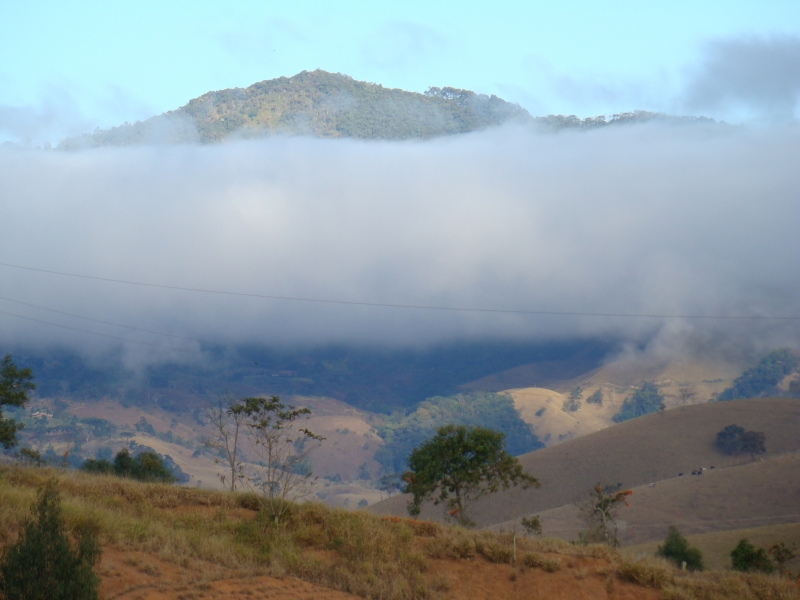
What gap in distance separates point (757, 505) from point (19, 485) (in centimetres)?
10618

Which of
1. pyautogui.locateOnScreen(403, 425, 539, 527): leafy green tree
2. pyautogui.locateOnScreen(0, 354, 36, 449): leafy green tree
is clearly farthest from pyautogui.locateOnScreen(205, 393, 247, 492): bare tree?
pyautogui.locateOnScreen(403, 425, 539, 527): leafy green tree

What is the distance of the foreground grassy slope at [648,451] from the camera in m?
137

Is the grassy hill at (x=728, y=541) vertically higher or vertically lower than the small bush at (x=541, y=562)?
lower

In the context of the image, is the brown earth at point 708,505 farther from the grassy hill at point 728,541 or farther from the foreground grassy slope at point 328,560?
the foreground grassy slope at point 328,560

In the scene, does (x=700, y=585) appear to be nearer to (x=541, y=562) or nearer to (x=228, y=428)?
(x=541, y=562)

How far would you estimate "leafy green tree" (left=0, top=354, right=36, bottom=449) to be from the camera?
4556 cm

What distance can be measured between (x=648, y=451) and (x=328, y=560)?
149766mm

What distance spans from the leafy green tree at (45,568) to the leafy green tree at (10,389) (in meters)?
35.2

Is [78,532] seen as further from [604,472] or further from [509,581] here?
[604,472]

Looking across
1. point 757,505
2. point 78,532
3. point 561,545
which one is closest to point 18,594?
point 78,532

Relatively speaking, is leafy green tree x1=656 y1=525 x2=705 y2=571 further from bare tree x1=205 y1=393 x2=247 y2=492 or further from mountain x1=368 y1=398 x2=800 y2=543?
bare tree x1=205 y1=393 x2=247 y2=492

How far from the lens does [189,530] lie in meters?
21.5

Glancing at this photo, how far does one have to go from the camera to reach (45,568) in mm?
14062

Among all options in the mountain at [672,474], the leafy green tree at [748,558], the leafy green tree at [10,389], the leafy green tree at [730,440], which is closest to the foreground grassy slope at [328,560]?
the leafy green tree at [748,558]
